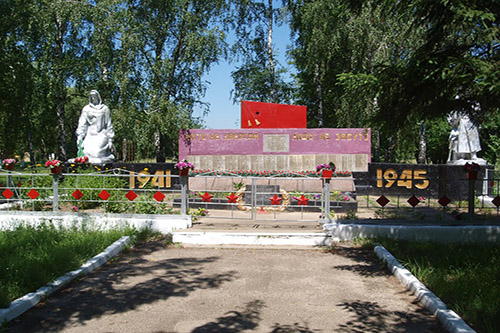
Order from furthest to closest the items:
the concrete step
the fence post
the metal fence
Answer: the metal fence
the fence post
the concrete step

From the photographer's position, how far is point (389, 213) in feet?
28.7

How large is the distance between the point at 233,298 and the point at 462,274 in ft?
9.42

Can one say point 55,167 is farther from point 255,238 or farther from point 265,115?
point 265,115

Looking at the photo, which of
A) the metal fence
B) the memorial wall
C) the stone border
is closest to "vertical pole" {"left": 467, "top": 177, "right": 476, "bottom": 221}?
the metal fence

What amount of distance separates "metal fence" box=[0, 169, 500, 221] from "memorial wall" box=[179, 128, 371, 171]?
9.45ft

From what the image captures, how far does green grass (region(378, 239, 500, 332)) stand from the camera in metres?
3.93

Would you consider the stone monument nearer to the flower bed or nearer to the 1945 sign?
the 1945 sign

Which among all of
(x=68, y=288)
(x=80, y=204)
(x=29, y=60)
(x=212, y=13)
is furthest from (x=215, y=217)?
(x=29, y=60)

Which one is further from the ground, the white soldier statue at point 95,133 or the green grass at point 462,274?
the white soldier statue at point 95,133

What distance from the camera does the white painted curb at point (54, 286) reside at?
3908 mm

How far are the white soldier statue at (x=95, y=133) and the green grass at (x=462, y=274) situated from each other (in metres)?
10.1

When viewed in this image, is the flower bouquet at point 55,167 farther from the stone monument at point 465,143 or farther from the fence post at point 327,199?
the stone monument at point 465,143

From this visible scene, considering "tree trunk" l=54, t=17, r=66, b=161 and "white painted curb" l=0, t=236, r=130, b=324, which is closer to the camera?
"white painted curb" l=0, t=236, r=130, b=324

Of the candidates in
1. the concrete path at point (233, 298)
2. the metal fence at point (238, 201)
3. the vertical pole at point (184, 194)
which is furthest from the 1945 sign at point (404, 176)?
the vertical pole at point (184, 194)
